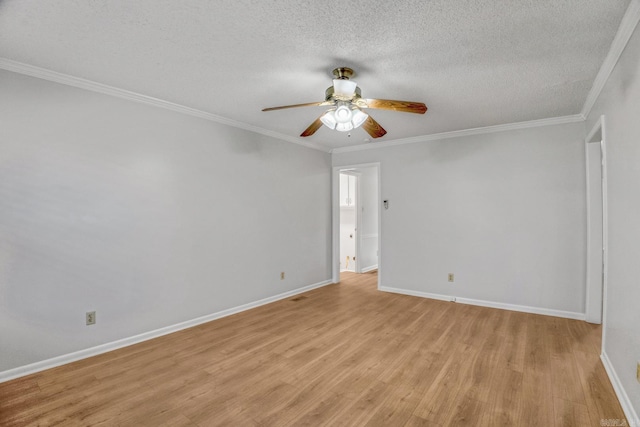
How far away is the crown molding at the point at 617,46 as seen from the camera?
5.74 ft

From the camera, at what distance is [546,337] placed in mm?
3143

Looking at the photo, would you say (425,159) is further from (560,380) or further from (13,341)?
(13,341)

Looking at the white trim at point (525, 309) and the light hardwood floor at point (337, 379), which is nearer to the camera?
the light hardwood floor at point (337, 379)

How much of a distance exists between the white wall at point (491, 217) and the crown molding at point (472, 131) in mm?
60

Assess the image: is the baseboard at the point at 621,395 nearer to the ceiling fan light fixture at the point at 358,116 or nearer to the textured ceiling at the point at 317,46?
the textured ceiling at the point at 317,46

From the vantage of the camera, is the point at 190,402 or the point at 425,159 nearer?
the point at 190,402

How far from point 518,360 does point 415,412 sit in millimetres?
1287

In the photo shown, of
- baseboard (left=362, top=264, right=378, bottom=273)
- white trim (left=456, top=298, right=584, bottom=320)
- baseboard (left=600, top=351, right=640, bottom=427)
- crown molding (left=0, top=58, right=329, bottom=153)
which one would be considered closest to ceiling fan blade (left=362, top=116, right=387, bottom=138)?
crown molding (left=0, top=58, right=329, bottom=153)

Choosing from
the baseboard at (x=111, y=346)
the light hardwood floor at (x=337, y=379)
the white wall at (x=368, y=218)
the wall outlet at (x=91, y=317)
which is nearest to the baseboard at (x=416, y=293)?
the light hardwood floor at (x=337, y=379)

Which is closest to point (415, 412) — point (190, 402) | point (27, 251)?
point (190, 402)

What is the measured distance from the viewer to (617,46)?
207 cm

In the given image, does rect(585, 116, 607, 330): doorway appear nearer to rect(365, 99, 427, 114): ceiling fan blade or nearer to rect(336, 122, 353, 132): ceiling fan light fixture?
rect(365, 99, 427, 114): ceiling fan blade

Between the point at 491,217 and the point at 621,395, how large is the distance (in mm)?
2471

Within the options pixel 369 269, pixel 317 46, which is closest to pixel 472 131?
pixel 317 46
